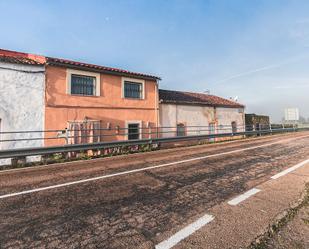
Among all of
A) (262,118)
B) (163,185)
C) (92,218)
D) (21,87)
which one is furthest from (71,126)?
(262,118)

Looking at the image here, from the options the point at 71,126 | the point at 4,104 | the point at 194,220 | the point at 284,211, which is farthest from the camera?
the point at 71,126

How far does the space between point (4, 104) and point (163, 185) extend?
32.7ft

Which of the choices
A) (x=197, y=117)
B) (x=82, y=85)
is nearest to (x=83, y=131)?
(x=82, y=85)

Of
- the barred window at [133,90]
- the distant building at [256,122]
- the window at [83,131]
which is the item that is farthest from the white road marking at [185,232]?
the distant building at [256,122]

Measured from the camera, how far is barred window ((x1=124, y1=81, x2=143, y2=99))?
14363 millimetres

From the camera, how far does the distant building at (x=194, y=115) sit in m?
17.0

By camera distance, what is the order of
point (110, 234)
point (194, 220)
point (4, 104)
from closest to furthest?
1. point (110, 234)
2. point (194, 220)
3. point (4, 104)

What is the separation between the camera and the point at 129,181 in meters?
5.13

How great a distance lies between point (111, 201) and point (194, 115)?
1624 centimetres

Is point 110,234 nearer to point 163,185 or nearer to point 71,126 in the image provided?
point 163,185

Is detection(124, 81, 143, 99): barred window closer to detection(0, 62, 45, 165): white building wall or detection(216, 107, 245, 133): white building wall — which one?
detection(0, 62, 45, 165): white building wall

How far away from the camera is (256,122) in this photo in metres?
26.7

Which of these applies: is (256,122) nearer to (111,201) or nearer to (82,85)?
(82,85)

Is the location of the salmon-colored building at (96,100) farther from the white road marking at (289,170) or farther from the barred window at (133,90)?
the white road marking at (289,170)
